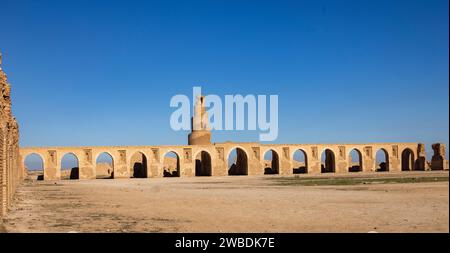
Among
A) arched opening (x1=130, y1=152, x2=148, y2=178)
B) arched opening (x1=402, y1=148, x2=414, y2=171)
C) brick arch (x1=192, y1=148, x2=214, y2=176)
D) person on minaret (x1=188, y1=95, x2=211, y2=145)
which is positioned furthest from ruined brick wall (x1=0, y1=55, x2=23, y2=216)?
arched opening (x1=402, y1=148, x2=414, y2=171)

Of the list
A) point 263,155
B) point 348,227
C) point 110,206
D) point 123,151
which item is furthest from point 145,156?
point 348,227

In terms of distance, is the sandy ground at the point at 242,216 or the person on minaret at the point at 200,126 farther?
the person on minaret at the point at 200,126

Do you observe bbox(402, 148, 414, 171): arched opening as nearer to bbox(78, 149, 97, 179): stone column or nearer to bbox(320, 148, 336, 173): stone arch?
bbox(320, 148, 336, 173): stone arch

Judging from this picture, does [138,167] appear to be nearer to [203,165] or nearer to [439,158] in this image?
[203,165]

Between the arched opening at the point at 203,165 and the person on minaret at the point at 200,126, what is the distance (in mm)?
2185

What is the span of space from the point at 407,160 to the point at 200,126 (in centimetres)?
2255

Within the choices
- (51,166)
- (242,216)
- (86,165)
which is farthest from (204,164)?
(242,216)

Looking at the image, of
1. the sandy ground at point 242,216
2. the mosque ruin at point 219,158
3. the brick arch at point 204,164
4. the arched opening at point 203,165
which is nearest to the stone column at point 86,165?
the mosque ruin at point 219,158

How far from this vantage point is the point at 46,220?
1133 centimetres

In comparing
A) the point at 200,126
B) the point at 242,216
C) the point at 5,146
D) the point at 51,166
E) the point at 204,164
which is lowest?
the point at 242,216

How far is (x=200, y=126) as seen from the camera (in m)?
53.6

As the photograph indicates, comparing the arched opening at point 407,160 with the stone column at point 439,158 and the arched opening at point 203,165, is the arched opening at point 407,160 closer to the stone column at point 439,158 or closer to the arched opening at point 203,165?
the stone column at point 439,158

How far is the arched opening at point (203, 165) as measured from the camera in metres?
47.3
